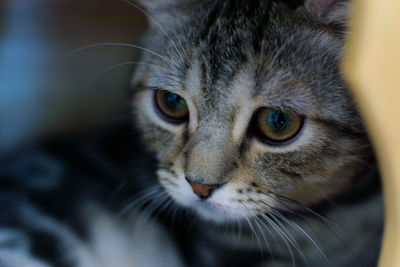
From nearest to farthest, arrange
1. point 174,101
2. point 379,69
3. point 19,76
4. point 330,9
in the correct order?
Answer: point 379,69 → point 330,9 → point 174,101 → point 19,76

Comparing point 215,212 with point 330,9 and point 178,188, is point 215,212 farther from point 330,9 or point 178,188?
point 330,9

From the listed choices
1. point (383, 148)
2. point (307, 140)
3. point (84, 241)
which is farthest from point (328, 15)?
point (84, 241)

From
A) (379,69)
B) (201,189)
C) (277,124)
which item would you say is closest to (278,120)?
(277,124)

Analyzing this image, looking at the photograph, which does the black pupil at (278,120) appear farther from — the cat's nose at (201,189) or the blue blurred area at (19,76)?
the blue blurred area at (19,76)

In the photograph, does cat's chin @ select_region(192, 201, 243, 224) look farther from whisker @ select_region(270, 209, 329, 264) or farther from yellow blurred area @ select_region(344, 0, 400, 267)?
yellow blurred area @ select_region(344, 0, 400, 267)

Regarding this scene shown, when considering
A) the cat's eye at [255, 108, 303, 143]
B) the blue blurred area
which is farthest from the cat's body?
the blue blurred area

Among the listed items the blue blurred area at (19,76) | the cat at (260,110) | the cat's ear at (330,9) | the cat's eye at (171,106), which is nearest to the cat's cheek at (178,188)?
the cat at (260,110)

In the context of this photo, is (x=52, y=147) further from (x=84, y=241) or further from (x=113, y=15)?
(x=113, y=15)
